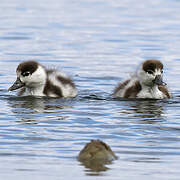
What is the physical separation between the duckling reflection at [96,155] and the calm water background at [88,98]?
8 cm

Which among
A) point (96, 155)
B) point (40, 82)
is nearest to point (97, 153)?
point (96, 155)

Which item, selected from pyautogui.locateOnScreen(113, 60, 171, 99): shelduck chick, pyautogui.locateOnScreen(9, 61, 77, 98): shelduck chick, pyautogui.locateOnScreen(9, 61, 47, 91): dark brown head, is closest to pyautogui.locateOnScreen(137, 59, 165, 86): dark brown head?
pyautogui.locateOnScreen(113, 60, 171, 99): shelduck chick

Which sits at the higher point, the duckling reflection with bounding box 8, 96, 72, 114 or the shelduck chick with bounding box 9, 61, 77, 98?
the shelduck chick with bounding box 9, 61, 77, 98

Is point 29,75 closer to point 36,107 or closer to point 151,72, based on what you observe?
point 36,107

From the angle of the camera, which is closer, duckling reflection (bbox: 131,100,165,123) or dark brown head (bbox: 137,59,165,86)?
duckling reflection (bbox: 131,100,165,123)

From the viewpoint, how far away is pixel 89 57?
12.6 meters

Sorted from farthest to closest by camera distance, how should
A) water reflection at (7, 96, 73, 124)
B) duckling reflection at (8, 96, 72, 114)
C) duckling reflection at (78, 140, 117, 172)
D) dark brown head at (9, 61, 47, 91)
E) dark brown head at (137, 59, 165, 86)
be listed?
dark brown head at (9, 61, 47, 91), dark brown head at (137, 59, 165, 86), duckling reflection at (8, 96, 72, 114), water reflection at (7, 96, 73, 124), duckling reflection at (78, 140, 117, 172)

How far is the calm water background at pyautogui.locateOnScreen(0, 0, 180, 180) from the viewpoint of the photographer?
19.4 ft

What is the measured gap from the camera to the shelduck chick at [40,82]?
9398 mm

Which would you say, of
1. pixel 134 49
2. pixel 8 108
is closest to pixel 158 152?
pixel 8 108

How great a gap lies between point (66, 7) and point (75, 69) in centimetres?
761

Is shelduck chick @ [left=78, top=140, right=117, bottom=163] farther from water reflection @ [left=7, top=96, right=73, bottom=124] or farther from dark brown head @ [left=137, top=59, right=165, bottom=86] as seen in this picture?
dark brown head @ [left=137, top=59, right=165, bottom=86]

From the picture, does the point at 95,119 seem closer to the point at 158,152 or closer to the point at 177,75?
the point at 158,152

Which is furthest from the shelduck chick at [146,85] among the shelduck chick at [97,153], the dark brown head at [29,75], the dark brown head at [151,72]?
the shelduck chick at [97,153]
